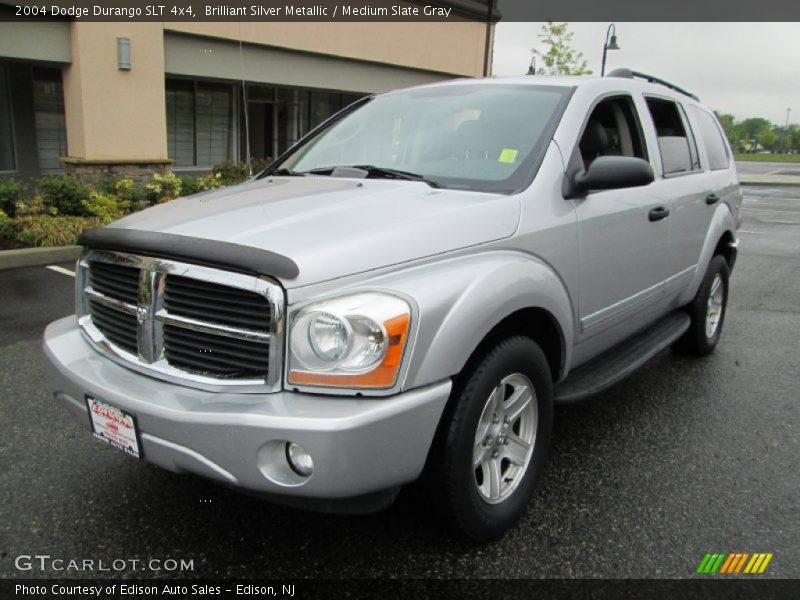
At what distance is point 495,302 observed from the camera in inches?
94.3

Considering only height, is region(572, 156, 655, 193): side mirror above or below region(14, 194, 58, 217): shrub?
above

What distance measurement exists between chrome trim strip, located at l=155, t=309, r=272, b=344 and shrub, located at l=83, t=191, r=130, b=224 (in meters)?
7.35

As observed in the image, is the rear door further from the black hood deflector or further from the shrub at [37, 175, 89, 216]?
the shrub at [37, 175, 89, 216]

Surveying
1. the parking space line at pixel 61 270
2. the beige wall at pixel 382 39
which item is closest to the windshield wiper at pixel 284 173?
the parking space line at pixel 61 270

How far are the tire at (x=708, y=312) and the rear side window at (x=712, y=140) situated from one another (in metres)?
0.71

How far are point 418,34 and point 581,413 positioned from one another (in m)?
15.2

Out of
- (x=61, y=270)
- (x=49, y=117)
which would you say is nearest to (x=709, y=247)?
(x=61, y=270)

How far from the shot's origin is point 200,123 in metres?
15.4

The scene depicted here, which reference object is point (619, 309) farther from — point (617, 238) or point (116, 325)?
point (116, 325)

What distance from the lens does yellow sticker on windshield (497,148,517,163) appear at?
9.98ft

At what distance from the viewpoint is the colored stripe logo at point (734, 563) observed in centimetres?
253

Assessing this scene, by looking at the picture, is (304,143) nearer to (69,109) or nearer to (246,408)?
(246,408)

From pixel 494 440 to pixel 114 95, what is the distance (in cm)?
1079

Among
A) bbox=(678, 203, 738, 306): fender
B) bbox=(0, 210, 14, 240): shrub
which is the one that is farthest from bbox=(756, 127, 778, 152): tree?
bbox=(0, 210, 14, 240): shrub
